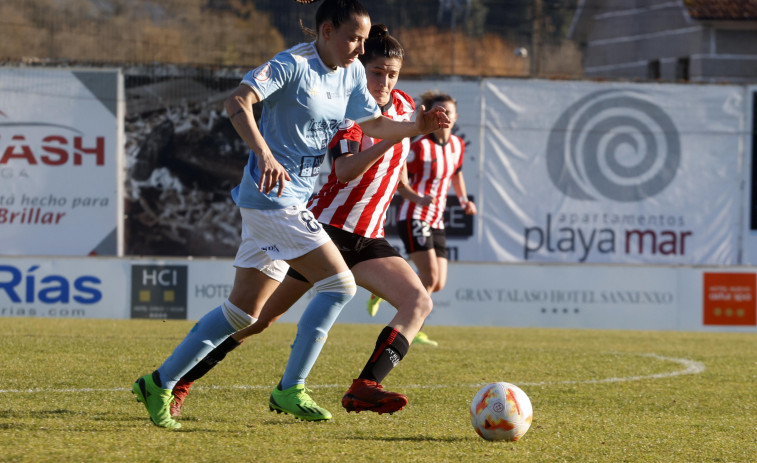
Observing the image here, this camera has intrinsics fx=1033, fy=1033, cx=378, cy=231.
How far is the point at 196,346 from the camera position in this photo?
14.9 ft

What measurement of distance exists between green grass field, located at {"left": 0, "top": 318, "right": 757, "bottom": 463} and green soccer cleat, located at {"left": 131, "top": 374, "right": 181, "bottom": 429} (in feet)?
0.25

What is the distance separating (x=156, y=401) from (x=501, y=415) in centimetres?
148

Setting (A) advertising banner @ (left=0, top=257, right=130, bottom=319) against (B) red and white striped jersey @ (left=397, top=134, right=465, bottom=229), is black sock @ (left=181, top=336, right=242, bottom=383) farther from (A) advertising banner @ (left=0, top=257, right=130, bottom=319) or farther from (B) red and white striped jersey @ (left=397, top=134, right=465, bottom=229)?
(A) advertising banner @ (left=0, top=257, right=130, bottom=319)

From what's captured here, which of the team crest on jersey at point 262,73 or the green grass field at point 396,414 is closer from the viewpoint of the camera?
the green grass field at point 396,414

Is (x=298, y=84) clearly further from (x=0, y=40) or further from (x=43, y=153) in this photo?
(x=0, y=40)

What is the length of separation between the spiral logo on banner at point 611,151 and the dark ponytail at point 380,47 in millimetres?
10931

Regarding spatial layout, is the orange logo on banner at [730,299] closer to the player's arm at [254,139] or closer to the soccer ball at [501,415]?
the soccer ball at [501,415]

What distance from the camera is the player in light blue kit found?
4367 millimetres

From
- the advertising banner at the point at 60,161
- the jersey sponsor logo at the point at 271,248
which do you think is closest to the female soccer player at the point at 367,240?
the jersey sponsor logo at the point at 271,248

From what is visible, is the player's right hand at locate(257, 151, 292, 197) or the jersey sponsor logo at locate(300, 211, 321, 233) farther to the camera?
the jersey sponsor logo at locate(300, 211, 321, 233)

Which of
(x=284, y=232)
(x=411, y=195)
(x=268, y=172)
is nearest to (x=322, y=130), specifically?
(x=284, y=232)

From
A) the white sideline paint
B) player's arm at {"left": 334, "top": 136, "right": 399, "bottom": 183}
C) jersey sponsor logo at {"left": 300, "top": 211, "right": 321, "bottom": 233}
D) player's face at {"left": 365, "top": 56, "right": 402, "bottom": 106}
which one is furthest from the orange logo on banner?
jersey sponsor logo at {"left": 300, "top": 211, "right": 321, "bottom": 233}

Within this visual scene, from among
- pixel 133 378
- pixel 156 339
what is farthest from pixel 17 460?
pixel 156 339

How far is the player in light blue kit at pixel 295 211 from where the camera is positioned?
4367mm
